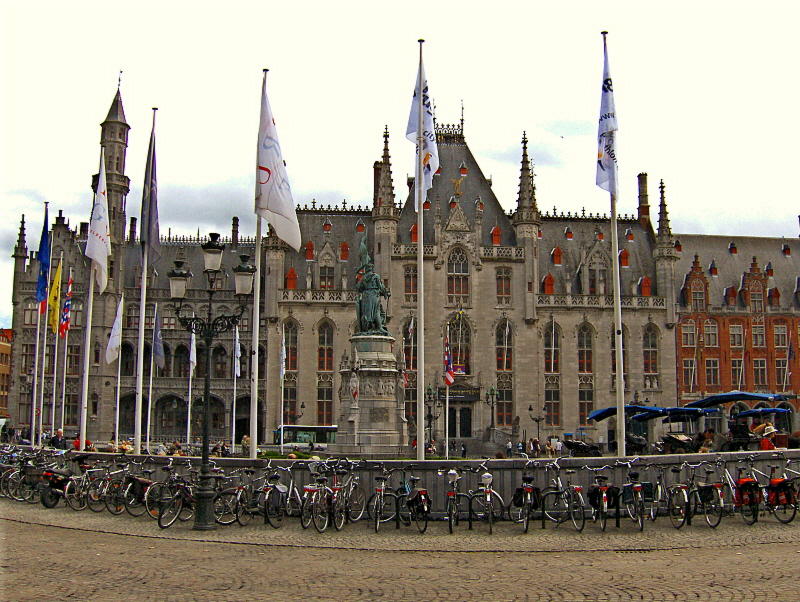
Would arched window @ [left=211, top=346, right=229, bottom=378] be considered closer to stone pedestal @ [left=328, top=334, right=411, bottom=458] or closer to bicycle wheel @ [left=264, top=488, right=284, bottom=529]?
stone pedestal @ [left=328, top=334, right=411, bottom=458]

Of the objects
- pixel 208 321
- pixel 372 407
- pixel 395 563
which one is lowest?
pixel 395 563

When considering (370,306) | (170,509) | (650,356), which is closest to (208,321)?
(170,509)

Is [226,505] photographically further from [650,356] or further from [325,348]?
[650,356]

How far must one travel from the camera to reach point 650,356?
63688mm

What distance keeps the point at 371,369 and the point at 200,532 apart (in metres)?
14.3

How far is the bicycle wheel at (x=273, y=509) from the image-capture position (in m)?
17.6

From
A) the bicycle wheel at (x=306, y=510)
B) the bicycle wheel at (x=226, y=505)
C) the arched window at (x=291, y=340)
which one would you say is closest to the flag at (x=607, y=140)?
the bicycle wheel at (x=306, y=510)

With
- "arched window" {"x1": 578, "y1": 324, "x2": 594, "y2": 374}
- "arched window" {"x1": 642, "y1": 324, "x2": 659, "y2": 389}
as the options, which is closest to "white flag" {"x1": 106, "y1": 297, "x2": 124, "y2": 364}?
"arched window" {"x1": 578, "y1": 324, "x2": 594, "y2": 374}

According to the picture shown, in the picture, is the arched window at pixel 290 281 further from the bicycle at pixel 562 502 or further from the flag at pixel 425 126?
the bicycle at pixel 562 502

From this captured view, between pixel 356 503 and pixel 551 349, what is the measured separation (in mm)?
46267

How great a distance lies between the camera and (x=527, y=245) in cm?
6219

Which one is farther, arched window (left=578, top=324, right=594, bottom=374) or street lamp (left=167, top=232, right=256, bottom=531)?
arched window (left=578, top=324, right=594, bottom=374)

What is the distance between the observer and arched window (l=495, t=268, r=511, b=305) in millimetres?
62219

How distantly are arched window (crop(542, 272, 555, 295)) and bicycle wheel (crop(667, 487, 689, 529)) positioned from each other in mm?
45897
